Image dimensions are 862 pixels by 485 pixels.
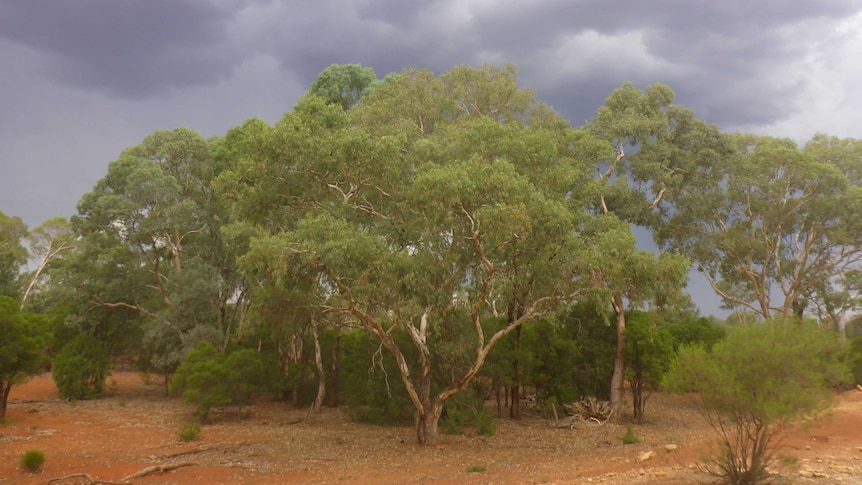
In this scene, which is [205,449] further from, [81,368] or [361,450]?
[81,368]

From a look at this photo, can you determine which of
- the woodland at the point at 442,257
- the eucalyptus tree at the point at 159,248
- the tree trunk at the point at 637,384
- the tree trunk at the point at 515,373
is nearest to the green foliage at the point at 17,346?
the woodland at the point at 442,257

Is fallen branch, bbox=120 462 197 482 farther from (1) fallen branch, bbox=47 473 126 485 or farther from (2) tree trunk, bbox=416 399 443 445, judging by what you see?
(2) tree trunk, bbox=416 399 443 445

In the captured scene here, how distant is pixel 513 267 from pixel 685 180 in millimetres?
13320

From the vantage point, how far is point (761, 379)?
877 cm

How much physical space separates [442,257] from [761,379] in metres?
6.87

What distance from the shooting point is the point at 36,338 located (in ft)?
60.3

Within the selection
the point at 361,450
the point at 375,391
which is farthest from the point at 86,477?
the point at 375,391

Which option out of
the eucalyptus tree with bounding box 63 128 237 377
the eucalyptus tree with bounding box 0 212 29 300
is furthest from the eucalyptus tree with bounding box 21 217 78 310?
the eucalyptus tree with bounding box 63 128 237 377

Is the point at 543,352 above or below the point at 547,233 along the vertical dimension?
below

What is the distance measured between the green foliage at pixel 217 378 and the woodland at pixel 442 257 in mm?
93

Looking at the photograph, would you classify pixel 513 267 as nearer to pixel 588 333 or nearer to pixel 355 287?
pixel 355 287

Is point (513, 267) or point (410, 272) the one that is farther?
point (513, 267)

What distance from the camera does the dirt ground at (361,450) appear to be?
11664 millimetres

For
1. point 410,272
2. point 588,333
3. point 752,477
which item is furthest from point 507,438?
point 752,477
